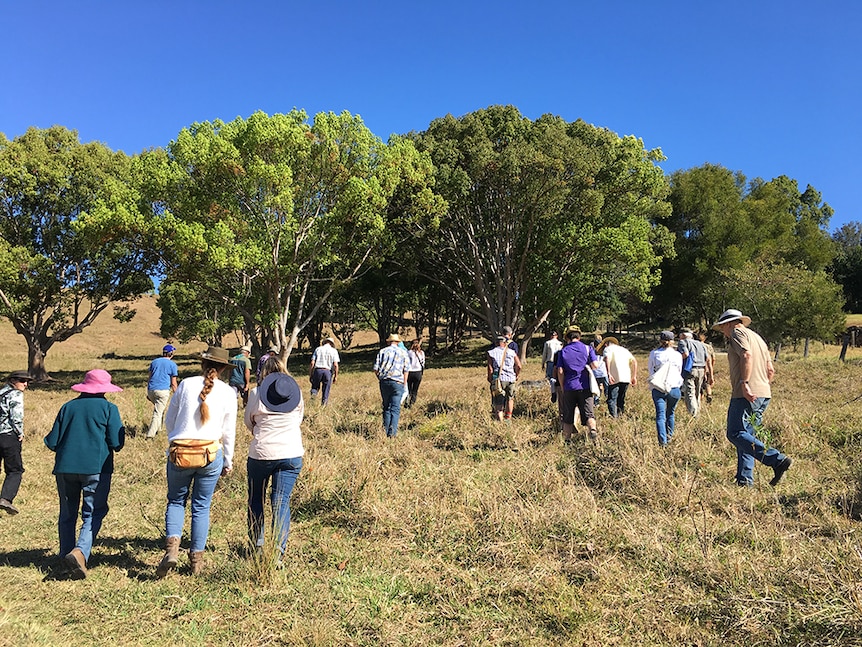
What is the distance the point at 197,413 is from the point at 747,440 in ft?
16.7

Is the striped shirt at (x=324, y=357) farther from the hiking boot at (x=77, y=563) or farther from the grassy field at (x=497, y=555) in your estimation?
the hiking boot at (x=77, y=563)

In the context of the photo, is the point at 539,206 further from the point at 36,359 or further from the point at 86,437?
the point at 36,359

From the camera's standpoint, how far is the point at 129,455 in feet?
29.2

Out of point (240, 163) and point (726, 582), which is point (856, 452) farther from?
point (240, 163)

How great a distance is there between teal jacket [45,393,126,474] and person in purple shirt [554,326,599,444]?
5.52m

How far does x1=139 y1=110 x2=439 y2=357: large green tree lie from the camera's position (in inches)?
794

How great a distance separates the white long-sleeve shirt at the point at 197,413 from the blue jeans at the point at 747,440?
482 centimetres

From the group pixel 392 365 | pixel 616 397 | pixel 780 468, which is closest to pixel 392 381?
pixel 392 365

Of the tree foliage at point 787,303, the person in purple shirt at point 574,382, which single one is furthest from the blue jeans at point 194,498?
the tree foliage at point 787,303

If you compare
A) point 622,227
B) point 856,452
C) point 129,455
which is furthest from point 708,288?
point 129,455

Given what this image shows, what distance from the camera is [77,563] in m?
4.65

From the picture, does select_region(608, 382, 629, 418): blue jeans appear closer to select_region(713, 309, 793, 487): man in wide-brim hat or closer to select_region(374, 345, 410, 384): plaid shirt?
select_region(374, 345, 410, 384): plaid shirt

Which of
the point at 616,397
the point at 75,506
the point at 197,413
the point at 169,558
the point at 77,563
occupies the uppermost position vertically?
the point at 197,413

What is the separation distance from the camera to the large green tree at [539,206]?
2334 centimetres
